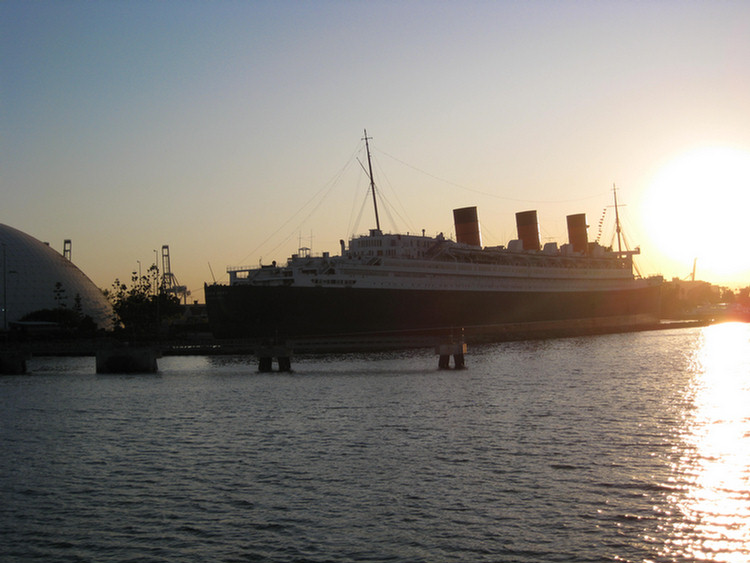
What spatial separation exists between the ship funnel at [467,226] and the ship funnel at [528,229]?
15.4 metres

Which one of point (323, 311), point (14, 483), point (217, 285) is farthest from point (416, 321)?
point (14, 483)

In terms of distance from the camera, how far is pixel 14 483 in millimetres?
22047

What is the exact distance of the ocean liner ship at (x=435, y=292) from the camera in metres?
72.9

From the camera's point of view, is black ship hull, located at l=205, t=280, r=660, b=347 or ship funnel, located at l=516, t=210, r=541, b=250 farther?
ship funnel, located at l=516, t=210, r=541, b=250

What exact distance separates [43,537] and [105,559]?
2.39 meters

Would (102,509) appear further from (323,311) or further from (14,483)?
(323,311)

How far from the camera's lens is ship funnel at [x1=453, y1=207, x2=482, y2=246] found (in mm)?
108250

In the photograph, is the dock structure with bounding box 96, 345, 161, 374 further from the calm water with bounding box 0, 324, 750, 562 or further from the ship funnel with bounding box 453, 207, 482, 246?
the ship funnel with bounding box 453, 207, 482, 246

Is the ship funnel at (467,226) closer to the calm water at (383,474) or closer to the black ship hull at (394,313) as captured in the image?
the black ship hull at (394,313)

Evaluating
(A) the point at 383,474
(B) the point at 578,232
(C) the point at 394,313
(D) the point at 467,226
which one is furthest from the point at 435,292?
(A) the point at 383,474

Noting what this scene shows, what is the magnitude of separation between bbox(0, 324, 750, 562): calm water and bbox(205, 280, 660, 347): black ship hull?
2563 centimetres

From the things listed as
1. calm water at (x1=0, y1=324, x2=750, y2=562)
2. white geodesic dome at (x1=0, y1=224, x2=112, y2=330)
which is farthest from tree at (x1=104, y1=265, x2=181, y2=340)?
calm water at (x1=0, y1=324, x2=750, y2=562)

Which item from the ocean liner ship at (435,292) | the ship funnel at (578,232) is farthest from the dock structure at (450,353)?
the ship funnel at (578,232)

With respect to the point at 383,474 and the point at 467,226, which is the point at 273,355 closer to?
the point at 383,474
